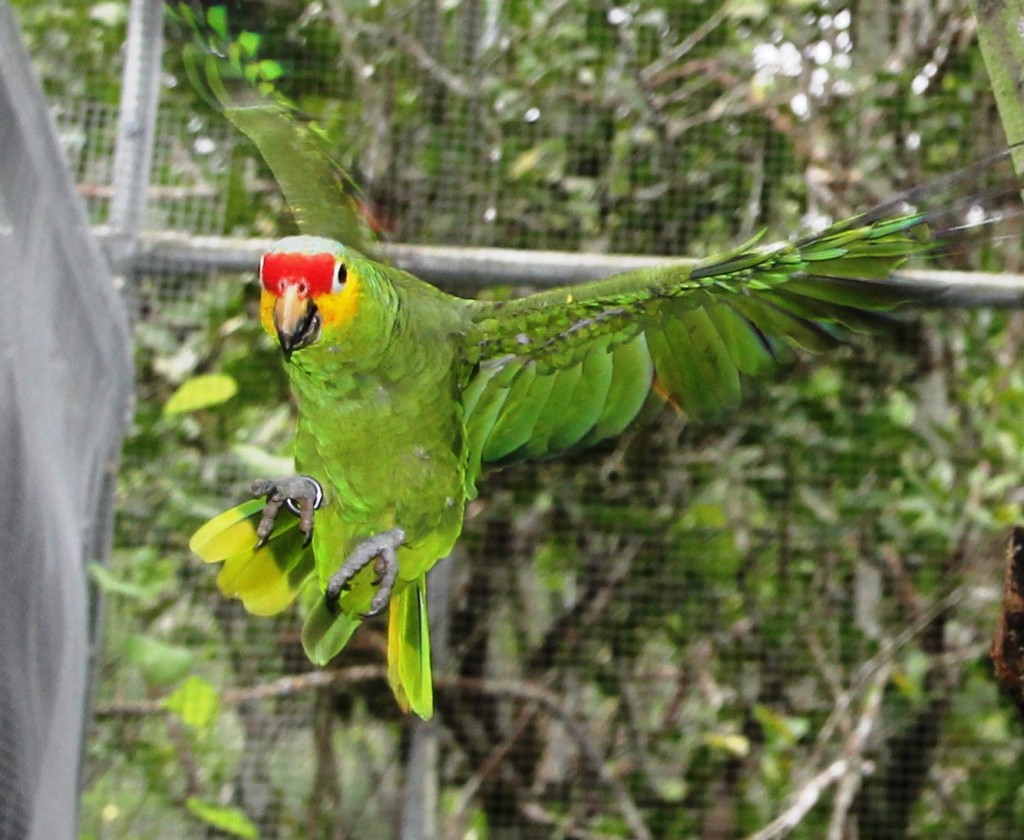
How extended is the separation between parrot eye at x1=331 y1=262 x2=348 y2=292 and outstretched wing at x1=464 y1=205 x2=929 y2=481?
0.39 feet

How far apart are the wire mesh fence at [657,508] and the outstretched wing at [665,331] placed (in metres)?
0.89

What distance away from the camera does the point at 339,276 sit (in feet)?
1.76

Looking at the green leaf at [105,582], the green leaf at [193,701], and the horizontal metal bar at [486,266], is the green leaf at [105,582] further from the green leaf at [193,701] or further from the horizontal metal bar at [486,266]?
the horizontal metal bar at [486,266]

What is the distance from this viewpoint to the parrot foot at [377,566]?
63 centimetres

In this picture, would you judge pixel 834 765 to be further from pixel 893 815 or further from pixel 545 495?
pixel 545 495

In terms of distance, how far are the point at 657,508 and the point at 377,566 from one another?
1102mm

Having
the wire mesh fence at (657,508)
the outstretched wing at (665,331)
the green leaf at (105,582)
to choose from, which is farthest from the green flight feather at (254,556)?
the wire mesh fence at (657,508)

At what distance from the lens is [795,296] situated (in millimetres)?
605

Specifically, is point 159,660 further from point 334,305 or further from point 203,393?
point 334,305

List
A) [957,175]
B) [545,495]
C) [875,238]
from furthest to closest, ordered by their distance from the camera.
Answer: [545,495] < [875,238] < [957,175]

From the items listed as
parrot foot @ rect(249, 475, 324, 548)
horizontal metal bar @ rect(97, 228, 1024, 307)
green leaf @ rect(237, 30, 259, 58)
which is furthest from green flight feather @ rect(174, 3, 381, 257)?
horizontal metal bar @ rect(97, 228, 1024, 307)

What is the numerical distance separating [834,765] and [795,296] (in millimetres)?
1159

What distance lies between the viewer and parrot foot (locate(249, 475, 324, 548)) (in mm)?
626

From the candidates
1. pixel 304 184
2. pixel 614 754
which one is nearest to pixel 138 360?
pixel 614 754
